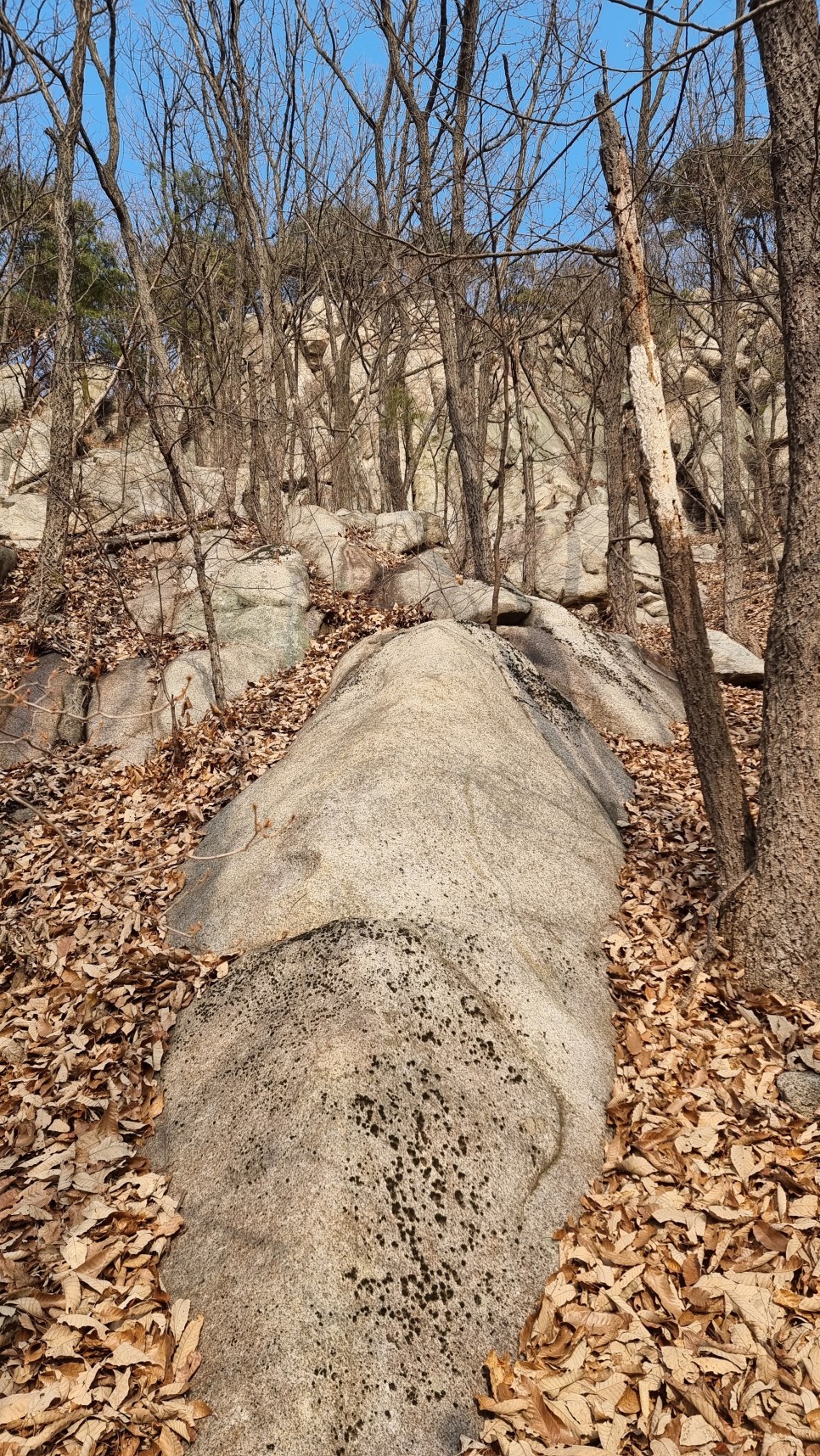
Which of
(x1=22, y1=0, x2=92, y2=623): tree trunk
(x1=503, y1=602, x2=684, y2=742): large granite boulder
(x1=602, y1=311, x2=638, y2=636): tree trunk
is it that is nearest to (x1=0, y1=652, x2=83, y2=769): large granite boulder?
(x1=22, y1=0, x2=92, y2=623): tree trunk

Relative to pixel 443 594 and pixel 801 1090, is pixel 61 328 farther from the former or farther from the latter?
pixel 801 1090

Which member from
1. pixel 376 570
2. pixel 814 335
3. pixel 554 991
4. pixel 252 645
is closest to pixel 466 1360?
pixel 554 991

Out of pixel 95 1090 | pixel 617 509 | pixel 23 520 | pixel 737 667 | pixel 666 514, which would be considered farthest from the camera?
pixel 23 520

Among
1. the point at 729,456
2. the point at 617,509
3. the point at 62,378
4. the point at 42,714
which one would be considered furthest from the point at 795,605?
the point at 729,456

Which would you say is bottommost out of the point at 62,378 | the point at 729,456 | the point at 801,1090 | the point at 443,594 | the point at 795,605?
the point at 801,1090

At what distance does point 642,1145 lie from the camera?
12.5 ft

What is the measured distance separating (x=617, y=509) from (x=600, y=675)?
4626 mm

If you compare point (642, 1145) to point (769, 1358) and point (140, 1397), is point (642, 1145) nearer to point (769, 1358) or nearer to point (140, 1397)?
point (769, 1358)

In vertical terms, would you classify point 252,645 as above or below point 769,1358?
above

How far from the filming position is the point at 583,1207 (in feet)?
11.6

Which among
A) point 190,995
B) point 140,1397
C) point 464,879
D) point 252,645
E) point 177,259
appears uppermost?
point 177,259

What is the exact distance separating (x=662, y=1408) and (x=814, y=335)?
4978 millimetres

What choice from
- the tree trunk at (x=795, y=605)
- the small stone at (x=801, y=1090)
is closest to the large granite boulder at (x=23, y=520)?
the tree trunk at (x=795, y=605)

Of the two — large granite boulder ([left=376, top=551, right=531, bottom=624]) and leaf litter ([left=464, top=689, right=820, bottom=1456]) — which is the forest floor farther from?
large granite boulder ([left=376, top=551, right=531, bottom=624])
